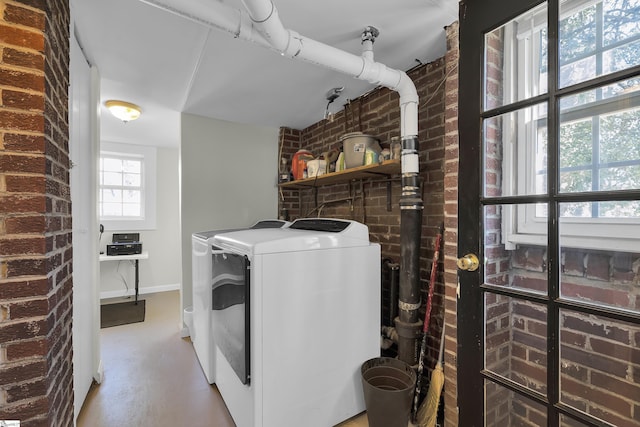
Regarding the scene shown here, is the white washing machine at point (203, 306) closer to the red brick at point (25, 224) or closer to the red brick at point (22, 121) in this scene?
the red brick at point (25, 224)

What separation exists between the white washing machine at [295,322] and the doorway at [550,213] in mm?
752

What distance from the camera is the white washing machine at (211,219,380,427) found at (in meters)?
1.51

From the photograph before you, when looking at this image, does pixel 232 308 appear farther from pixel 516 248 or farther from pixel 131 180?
pixel 131 180

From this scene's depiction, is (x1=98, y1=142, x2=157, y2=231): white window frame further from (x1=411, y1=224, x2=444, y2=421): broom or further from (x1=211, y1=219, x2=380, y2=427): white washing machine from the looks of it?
(x1=411, y1=224, x2=444, y2=421): broom

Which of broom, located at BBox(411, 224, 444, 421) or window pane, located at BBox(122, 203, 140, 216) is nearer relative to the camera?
broom, located at BBox(411, 224, 444, 421)

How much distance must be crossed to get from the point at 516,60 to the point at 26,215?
6.26ft

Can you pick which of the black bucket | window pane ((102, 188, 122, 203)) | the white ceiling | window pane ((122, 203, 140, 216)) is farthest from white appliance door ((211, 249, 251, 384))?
window pane ((102, 188, 122, 203))

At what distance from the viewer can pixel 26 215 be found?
1.04m

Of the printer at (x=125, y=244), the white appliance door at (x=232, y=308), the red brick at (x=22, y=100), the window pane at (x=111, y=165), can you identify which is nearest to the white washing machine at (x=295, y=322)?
the white appliance door at (x=232, y=308)

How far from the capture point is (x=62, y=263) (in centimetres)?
134

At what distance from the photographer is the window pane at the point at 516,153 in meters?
1.01

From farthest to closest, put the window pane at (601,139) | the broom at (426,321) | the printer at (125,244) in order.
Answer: the printer at (125,244) < the broom at (426,321) < the window pane at (601,139)

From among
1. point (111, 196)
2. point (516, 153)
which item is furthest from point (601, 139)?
point (111, 196)

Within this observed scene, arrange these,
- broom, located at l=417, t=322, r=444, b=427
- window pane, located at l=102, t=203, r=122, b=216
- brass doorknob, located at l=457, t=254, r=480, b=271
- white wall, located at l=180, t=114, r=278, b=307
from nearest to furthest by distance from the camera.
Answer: brass doorknob, located at l=457, t=254, r=480, b=271 → broom, located at l=417, t=322, r=444, b=427 → white wall, located at l=180, t=114, r=278, b=307 → window pane, located at l=102, t=203, r=122, b=216
